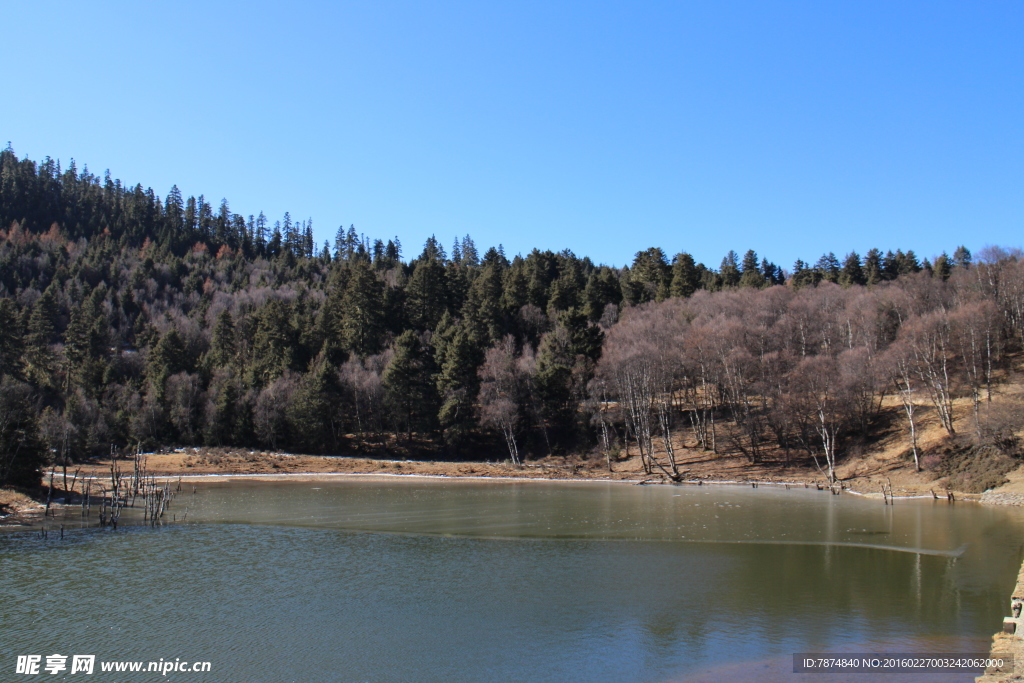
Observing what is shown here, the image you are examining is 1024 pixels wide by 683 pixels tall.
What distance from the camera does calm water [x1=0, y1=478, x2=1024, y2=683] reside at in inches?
612

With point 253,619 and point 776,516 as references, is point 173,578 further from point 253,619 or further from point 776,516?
point 776,516

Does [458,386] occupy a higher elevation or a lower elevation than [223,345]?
lower

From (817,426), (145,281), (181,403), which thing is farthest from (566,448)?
(145,281)

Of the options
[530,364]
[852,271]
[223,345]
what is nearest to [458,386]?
[530,364]

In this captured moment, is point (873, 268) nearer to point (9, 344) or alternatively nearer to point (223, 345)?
point (223, 345)

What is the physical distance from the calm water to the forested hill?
1928cm

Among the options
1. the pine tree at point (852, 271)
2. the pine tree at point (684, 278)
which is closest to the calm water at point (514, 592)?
the pine tree at point (684, 278)

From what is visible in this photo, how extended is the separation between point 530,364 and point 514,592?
46951mm

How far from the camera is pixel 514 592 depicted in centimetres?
2092

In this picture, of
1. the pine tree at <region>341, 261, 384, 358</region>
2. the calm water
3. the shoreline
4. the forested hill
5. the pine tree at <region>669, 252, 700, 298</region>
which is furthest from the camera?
the pine tree at <region>669, 252, 700, 298</region>

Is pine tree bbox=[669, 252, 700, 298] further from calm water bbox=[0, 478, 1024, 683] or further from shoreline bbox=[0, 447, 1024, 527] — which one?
calm water bbox=[0, 478, 1024, 683]

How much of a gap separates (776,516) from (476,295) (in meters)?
55.7
